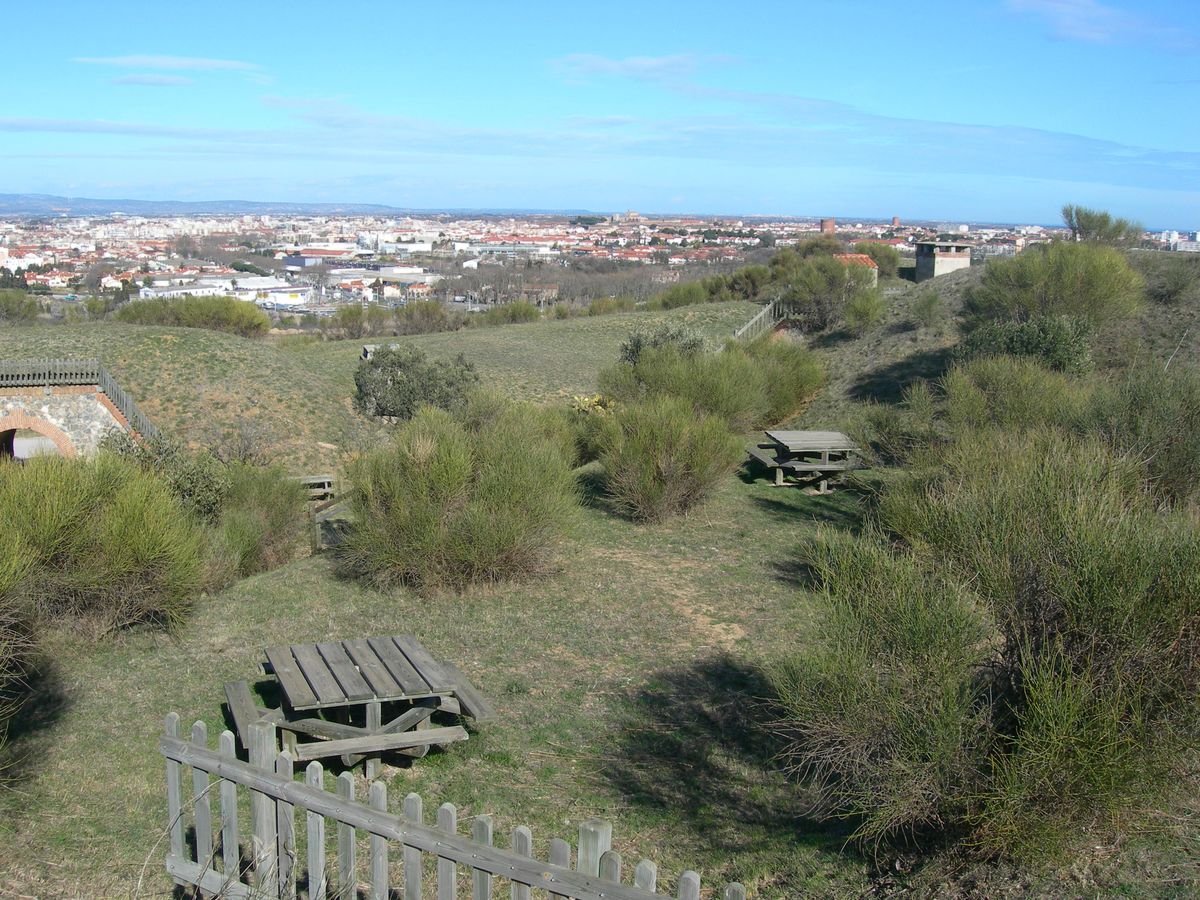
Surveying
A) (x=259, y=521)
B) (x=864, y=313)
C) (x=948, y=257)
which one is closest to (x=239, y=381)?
(x=259, y=521)

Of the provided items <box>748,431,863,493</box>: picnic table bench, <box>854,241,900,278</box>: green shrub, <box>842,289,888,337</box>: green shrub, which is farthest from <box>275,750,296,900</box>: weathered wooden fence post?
<box>854,241,900,278</box>: green shrub

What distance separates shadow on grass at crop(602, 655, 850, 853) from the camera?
18.3ft

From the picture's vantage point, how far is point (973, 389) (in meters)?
15.4

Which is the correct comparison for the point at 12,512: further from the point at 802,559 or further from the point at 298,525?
the point at 802,559

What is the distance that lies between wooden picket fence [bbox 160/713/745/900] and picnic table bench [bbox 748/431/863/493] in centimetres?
1065

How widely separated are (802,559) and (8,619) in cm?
747

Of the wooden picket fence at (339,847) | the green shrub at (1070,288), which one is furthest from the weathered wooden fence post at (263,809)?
the green shrub at (1070,288)

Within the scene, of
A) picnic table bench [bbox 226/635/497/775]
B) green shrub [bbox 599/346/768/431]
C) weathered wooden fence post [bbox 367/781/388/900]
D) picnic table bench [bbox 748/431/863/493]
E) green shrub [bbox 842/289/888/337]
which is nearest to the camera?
weathered wooden fence post [bbox 367/781/388/900]

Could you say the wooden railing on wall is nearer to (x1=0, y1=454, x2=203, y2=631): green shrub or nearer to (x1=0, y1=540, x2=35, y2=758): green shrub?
(x1=0, y1=454, x2=203, y2=631): green shrub

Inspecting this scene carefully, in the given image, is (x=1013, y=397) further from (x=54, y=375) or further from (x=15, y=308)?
(x=15, y=308)

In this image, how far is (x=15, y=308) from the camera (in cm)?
4234

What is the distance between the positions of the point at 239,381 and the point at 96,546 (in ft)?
67.7

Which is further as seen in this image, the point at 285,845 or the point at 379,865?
the point at 285,845

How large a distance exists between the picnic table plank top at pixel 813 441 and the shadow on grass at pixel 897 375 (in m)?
8.92
